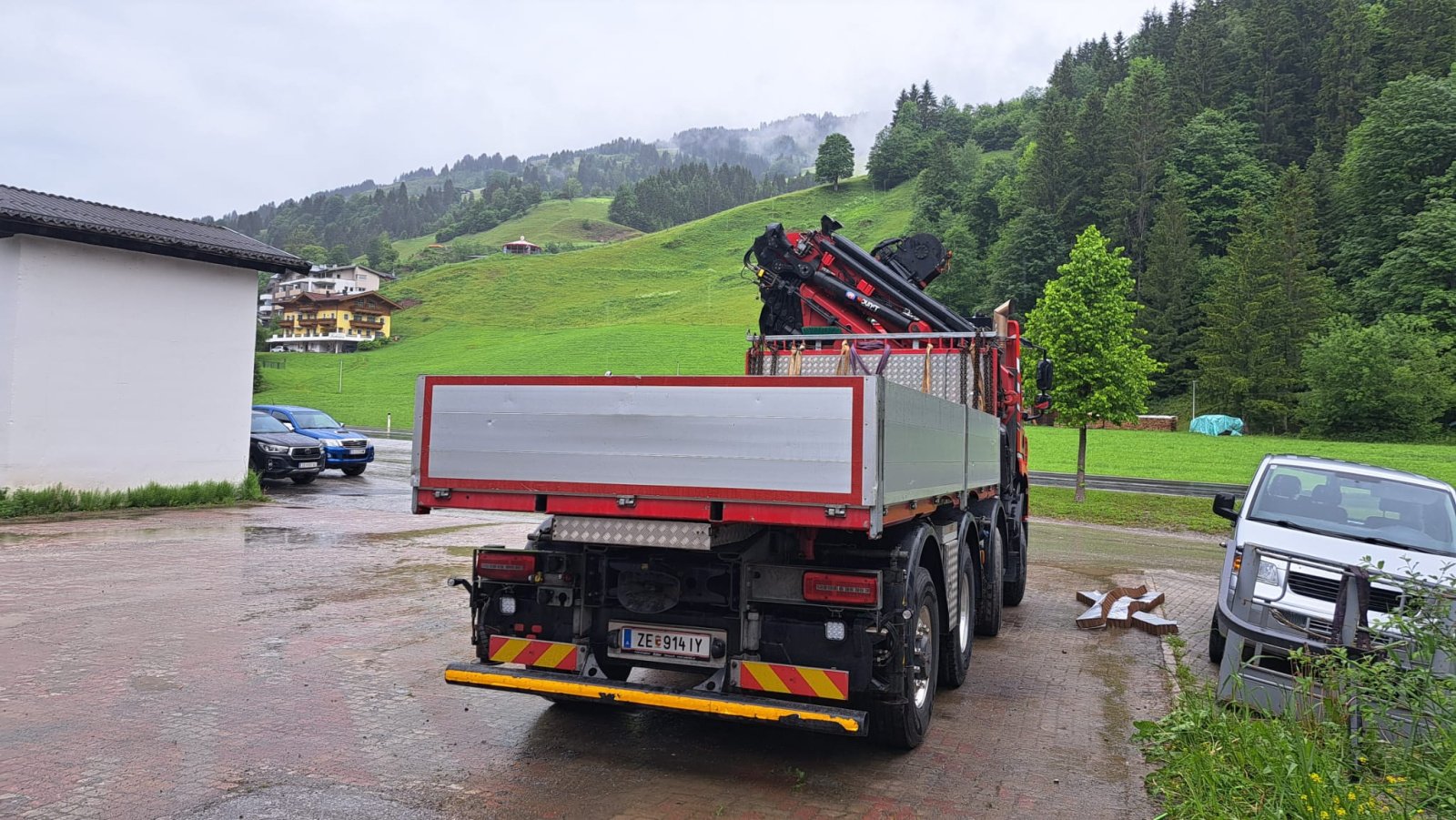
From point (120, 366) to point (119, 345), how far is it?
1.19 ft

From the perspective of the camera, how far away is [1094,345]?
23562mm

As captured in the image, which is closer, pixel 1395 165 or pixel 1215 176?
pixel 1395 165

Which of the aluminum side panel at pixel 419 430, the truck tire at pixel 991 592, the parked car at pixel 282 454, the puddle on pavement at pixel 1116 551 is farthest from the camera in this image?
the parked car at pixel 282 454

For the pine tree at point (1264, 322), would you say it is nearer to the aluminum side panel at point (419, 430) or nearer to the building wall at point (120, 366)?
the building wall at point (120, 366)

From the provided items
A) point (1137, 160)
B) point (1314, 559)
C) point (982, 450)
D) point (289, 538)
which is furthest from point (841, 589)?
point (1137, 160)

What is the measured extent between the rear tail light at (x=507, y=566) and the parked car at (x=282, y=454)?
1779 centimetres

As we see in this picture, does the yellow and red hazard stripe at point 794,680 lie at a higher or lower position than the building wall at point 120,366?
lower

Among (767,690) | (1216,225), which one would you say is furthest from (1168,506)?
(1216,225)

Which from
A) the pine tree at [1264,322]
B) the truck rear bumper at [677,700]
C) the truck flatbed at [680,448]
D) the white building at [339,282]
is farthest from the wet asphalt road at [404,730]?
the white building at [339,282]

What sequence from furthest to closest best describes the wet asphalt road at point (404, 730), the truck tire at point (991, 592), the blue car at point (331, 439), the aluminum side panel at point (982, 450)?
the blue car at point (331, 439) → the truck tire at point (991, 592) → the aluminum side panel at point (982, 450) → the wet asphalt road at point (404, 730)

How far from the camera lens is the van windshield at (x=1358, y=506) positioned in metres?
7.15

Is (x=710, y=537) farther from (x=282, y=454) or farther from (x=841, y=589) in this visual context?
(x=282, y=454)

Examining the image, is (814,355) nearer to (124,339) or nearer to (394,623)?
(394,623)

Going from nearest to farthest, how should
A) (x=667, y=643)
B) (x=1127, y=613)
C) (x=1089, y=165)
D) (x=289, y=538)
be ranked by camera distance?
(x=667, y=643) → (x=1127, y=613) → (x=289, y=538) → (x=1089, y=165)
